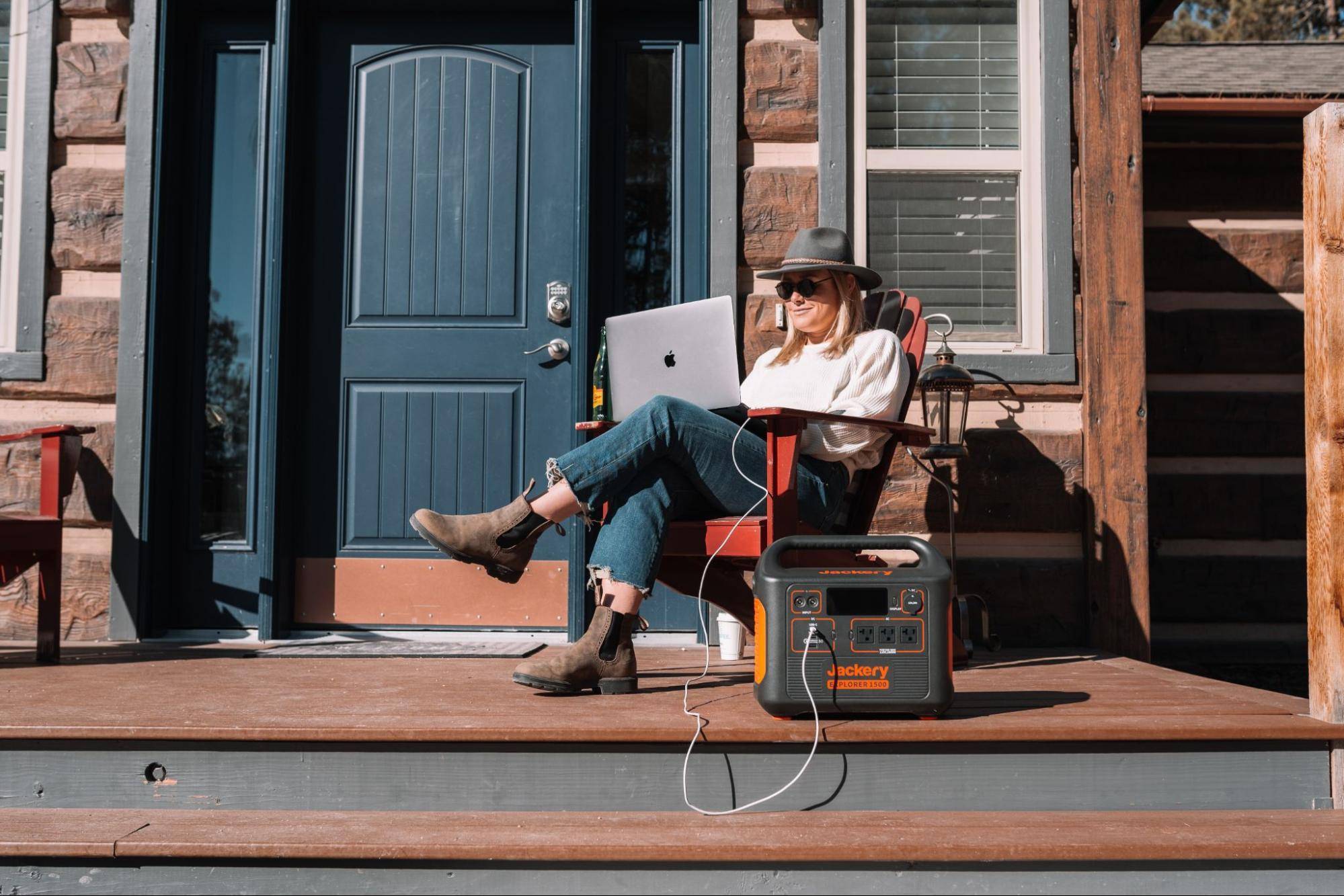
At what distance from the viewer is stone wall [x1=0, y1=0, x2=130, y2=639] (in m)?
3.34

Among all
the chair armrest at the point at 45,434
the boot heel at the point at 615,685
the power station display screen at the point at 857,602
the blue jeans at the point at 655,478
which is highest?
the chair armrest at the point at 45,434

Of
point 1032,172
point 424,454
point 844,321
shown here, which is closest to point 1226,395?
point 1032,172

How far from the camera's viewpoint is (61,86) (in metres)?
3.44

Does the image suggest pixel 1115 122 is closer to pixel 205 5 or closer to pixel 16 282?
pixel 205 5

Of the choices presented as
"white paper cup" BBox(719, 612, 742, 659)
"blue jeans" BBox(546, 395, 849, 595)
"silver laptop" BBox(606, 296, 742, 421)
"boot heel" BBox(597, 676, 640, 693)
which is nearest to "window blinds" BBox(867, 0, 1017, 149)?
"silver laptop" BBox(606, 296, 742, 421)

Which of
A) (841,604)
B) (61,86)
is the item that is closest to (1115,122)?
(841,604)

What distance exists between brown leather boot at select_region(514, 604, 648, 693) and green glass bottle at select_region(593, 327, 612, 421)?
869mm

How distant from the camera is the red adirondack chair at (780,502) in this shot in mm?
2336

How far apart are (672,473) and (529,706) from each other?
0.62m

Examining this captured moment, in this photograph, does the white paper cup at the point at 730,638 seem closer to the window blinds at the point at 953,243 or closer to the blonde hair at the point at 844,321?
the blonde hair at the point at 844,321

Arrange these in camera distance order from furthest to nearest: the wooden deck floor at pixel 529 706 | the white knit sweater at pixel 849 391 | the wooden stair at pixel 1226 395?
the wooden stair at pixel 1226 395, the white knit sweater at pixel 849 391, the wooden deck floor at pixel 529 706

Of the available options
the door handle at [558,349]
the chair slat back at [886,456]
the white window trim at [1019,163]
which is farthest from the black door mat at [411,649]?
the white window trim at [1019,163]

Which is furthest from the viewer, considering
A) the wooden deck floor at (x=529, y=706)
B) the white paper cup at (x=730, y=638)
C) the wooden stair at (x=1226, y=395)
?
the wooden stair at (x=1226, y=395)

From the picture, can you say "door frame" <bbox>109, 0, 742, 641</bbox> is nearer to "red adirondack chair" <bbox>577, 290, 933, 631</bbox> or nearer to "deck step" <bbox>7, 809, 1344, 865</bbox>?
"red adirondack chair" <bbox>577, 290, 933, 631</bbox>
